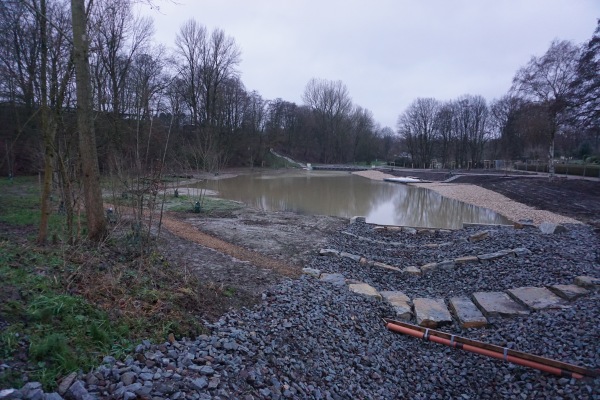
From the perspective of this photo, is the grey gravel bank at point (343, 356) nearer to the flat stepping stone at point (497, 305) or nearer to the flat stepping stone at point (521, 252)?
the flat stepping stone at point (497, 305)

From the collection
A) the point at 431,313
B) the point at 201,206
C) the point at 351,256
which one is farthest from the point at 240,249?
the point at 201,206

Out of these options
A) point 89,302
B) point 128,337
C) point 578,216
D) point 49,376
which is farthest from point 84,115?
point 578,216

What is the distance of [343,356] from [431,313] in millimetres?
2328

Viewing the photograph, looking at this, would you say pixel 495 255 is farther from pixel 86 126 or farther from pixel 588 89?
pixel 588 89

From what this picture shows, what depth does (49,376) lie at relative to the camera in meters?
2.45

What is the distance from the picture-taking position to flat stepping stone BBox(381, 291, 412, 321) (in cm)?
593

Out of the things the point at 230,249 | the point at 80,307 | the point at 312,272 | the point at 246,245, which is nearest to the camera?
the point at 80,307

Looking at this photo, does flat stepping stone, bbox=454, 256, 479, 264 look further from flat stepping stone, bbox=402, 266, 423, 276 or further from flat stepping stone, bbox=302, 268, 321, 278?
flat stepping stone, bbox=302, 268, 321, 278

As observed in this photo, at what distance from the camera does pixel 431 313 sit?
5.98 meters

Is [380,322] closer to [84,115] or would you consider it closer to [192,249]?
[192,249]

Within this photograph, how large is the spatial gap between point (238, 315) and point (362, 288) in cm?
303

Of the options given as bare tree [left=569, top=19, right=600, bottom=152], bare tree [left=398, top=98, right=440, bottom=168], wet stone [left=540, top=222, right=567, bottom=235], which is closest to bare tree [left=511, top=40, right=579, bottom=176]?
bare tree [left=569, top=19, right=600, bottom=152]

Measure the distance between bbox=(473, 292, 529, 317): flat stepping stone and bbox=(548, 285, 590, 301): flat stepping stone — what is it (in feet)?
2.76

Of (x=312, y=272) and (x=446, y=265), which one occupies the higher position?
(x=312, y=272)
